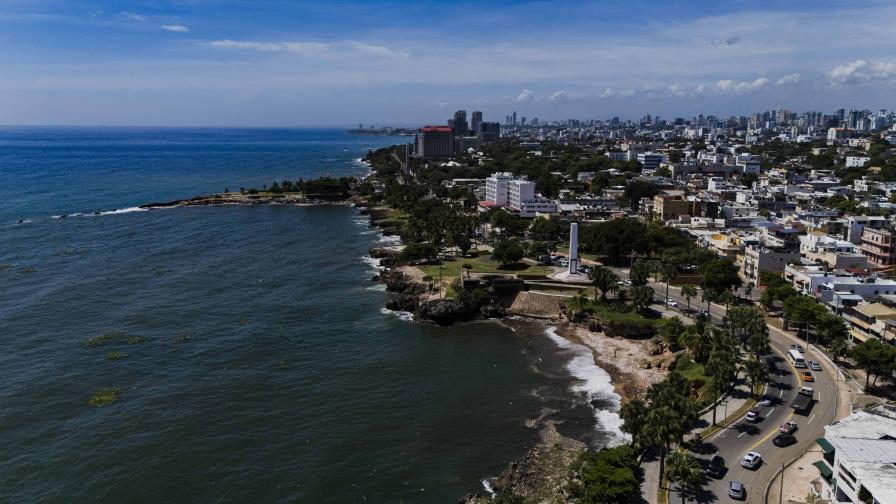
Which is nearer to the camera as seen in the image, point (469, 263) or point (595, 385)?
point (595, 385)

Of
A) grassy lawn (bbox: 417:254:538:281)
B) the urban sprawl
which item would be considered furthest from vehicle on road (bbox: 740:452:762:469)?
grassy lawn (bbox: 417:254:538:281)

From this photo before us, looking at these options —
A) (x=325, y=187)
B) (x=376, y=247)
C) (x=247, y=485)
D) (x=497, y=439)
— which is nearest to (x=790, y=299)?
(x=497, y=439)

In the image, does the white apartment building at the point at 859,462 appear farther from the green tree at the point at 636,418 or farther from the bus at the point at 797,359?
the bus at the point at 797,359

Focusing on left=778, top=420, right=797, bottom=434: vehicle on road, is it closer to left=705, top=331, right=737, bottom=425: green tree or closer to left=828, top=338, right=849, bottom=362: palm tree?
left=705, top=331, right=737, bottom=425: green tree

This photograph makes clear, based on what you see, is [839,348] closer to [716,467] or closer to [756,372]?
[756,372]

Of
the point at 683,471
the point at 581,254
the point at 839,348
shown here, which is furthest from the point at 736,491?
the point at 581,254

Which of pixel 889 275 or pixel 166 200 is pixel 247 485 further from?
pixel 166 200
